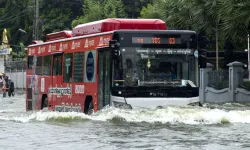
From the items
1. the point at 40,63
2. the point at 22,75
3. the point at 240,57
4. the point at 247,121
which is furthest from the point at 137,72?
the point at 22,75

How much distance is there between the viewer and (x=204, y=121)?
16.6m

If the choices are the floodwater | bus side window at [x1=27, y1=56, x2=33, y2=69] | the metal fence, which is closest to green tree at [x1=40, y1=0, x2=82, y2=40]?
the metal fence

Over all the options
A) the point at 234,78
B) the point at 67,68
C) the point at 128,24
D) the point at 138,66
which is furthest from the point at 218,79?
the point at 138,66

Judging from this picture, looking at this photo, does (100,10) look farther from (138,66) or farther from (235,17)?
(138,66)

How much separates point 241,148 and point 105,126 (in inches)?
190

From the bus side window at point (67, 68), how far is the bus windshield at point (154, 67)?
3.58 meters

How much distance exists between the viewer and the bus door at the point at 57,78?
20781mm

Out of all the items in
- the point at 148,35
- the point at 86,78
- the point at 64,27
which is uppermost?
the point at 64,27

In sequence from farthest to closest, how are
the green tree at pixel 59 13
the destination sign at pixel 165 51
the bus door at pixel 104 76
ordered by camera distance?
the green tree at pixel 59 13, the bus door at pixel 104 76, the destination sign at pixel 165 51

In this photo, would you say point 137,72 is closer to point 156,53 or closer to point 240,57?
point 156,53

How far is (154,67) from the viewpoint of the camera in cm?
1669

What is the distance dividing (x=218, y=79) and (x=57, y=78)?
51.8 ft

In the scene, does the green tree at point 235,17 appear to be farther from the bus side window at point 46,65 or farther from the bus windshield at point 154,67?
the bus windshield at point 154,67

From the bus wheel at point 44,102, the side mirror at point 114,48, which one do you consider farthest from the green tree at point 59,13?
the side mirror at point 114,48
